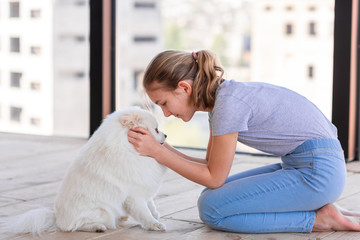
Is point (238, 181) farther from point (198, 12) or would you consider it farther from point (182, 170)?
point (198, 12)

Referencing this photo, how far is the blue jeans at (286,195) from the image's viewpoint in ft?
5.89

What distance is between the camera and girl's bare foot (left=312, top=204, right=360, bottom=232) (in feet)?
6.00

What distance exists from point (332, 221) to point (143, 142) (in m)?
0.74

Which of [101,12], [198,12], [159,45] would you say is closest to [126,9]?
[159,45]

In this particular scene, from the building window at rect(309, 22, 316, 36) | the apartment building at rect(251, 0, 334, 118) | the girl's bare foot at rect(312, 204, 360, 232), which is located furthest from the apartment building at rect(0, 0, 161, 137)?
the building window at rect(309, 22, 316, 36)

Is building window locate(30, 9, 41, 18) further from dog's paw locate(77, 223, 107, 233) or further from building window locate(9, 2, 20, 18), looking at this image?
dog's paw locate(77, 223, 107, 233)

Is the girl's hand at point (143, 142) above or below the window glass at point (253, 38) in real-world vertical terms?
below

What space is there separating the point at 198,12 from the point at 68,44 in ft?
52.8

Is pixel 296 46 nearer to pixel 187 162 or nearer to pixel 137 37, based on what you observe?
pixel 137 37

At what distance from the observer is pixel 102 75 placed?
14.1 ft

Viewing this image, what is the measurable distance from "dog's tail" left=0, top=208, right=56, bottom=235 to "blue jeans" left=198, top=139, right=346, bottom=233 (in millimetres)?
581

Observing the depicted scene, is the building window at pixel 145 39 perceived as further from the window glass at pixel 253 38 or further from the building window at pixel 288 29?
the building window at pixel 288 29

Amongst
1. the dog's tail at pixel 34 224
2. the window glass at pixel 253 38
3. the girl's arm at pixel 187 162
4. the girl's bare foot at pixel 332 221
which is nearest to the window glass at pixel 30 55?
the dog's tail at pixel 34 224

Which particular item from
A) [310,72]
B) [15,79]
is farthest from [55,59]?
[310,72]
